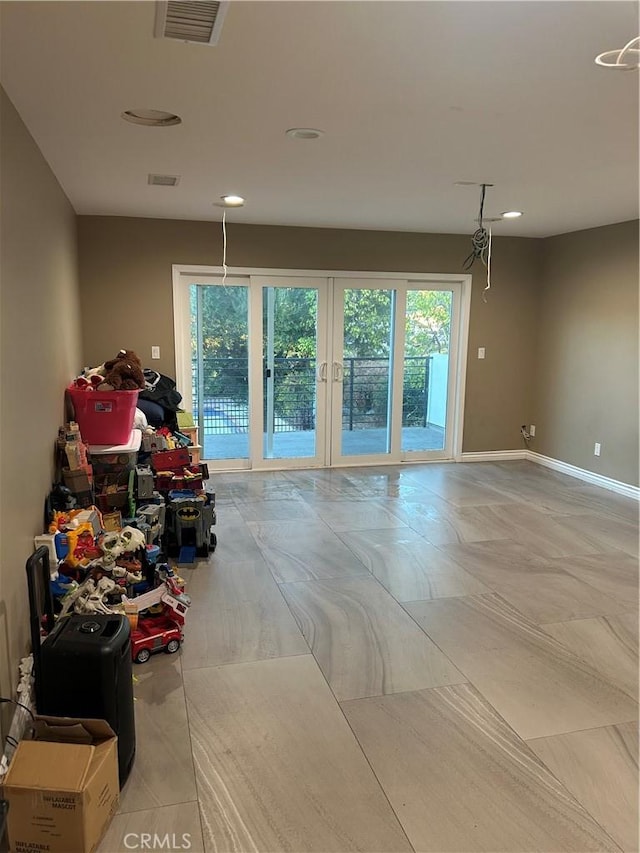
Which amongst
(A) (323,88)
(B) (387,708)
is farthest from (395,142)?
(B) (387,708)

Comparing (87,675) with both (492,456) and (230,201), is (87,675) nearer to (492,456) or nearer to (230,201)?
(230,201)

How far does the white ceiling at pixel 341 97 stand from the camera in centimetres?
180

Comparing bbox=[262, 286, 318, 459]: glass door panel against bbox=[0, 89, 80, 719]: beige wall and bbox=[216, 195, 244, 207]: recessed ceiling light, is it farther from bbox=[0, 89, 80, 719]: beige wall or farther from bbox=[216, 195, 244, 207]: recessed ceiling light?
bbox=[0, 89, 80, 719]: beige wall

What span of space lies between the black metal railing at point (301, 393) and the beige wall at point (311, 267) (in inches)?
18.2

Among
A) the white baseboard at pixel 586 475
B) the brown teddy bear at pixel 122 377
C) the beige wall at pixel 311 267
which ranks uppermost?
the beige wall at pixel 311 267

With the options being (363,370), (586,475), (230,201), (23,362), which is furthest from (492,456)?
(23,362)

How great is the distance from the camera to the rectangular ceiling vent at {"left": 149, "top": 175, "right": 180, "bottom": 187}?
373cm

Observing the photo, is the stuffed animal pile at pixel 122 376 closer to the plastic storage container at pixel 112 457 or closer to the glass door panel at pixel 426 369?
the plastic storage container at pixel 112 457

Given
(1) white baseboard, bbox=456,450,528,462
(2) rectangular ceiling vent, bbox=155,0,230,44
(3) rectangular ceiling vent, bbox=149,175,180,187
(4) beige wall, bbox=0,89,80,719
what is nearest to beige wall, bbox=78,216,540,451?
(1) white baseboard, bbox=456,450,528,462

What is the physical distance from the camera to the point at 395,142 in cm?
298

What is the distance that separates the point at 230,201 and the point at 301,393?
215 cm

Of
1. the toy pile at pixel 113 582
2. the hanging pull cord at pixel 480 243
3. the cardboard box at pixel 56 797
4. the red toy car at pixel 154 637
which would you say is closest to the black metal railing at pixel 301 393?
the hanging pull cord at pixel 480 243

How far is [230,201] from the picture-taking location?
445 cm

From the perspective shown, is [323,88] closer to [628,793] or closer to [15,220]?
[15,220]
